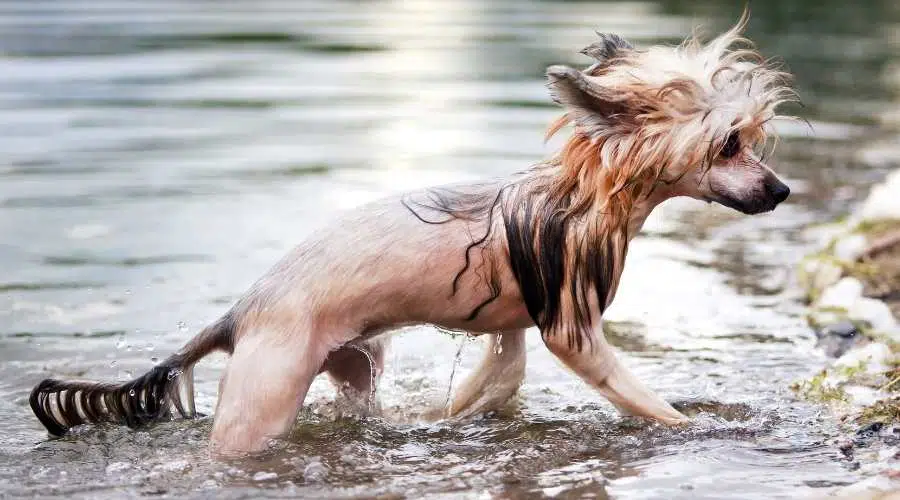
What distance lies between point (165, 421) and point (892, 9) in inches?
960

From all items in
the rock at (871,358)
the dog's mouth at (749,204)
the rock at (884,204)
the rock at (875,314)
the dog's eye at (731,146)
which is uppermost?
the dog's eye at (731,146)

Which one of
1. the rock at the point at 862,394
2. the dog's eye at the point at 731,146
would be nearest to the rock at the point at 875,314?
the rock at the point at 862,394

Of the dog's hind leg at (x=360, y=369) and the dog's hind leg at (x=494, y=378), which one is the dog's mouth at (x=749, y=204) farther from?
the dog's hind leg at (x=360, y=369)

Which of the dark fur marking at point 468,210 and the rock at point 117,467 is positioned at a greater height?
the dark fur marking at point 468,210

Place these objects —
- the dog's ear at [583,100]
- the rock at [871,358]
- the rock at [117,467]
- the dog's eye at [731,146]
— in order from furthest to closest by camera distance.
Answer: the rock at [871,358], the rock at [117,467], the dog's eye at [731,146], the dog's ear at [583,100]

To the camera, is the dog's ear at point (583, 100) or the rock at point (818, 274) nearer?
the dog's ear at point (583, 100)

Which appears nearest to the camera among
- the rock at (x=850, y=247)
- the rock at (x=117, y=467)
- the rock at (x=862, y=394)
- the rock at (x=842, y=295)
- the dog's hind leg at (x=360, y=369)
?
the rock at (x=117, y=467)

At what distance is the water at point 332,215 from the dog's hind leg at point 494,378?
4.5 inches

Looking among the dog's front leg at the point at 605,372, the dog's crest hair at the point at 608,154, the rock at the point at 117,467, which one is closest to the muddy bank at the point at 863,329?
the dog's front leg at the point at 605,372

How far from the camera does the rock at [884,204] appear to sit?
980 centimetres

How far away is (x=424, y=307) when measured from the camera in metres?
6.04

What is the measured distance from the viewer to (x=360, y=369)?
21.8 feet

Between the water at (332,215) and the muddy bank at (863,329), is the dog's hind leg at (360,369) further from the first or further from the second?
the muddy bank at (863,329)

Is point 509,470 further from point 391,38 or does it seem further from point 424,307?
point 391,38
